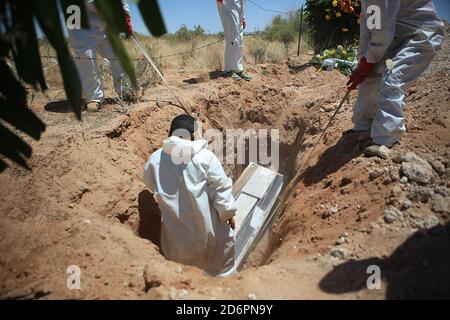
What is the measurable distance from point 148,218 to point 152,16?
269cm

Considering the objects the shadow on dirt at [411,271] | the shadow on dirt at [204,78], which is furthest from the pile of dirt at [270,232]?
the shadow on dirt at [204,78]

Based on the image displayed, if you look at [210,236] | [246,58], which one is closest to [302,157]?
[210,236]

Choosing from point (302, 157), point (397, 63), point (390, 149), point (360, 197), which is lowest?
point (302, 157)

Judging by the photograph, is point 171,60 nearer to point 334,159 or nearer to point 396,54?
point 334,159

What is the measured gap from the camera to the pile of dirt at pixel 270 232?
206 centimetres

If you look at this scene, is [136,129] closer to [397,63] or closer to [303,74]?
[397,63]

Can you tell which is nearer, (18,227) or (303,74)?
(18,227)

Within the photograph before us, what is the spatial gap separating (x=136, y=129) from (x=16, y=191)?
1.68 meters

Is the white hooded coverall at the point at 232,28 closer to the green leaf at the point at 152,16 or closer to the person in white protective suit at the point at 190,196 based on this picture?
the person in white protective suit at the point at 190,196

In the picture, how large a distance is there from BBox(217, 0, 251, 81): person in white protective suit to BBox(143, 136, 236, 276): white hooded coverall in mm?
3930

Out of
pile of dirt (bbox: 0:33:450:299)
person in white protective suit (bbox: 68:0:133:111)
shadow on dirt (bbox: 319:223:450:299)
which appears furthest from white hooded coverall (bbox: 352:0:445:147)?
person in white protective suit (bbox: 68:0:133:111)

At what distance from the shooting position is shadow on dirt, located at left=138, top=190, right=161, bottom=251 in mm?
3471

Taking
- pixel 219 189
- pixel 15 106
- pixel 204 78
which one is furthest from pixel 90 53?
pixel 15 106

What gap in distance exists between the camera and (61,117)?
14.1 feet
